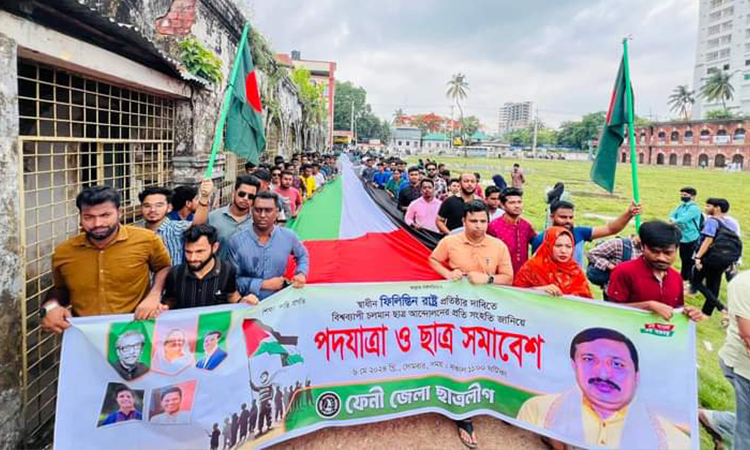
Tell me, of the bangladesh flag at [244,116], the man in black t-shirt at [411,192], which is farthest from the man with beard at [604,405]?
the man in black t-shirt at [411,192]

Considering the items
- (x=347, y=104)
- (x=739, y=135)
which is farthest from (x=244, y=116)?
(x=347, y=104)

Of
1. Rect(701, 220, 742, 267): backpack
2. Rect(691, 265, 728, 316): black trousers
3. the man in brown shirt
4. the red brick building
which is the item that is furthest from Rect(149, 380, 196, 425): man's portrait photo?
the red brick building

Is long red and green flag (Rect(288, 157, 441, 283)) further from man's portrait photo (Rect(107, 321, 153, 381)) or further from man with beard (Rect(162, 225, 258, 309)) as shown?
man's portrait photo (Rect(107, 321, 153, 381))

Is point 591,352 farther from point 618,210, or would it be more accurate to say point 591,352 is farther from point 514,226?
point 618,210

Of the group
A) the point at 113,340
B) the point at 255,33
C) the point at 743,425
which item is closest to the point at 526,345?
the point at 743,425

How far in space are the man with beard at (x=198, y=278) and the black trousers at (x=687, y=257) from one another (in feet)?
21.7

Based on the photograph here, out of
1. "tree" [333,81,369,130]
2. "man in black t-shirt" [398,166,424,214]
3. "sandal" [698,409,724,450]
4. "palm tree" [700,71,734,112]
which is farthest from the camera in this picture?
"tree" [333,81,369,130]

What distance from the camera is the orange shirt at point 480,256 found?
3.25m

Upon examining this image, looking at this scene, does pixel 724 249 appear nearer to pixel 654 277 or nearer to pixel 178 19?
pixel 654 277

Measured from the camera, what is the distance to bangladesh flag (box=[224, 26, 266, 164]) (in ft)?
14.2

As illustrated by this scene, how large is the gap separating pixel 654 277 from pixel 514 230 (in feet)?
4.23

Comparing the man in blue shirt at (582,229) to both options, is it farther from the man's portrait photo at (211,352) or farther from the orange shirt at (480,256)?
the man's portrait photo at (211,352)

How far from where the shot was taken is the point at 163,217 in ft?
11.0

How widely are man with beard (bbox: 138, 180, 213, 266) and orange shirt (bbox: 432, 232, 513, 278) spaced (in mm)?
1985
